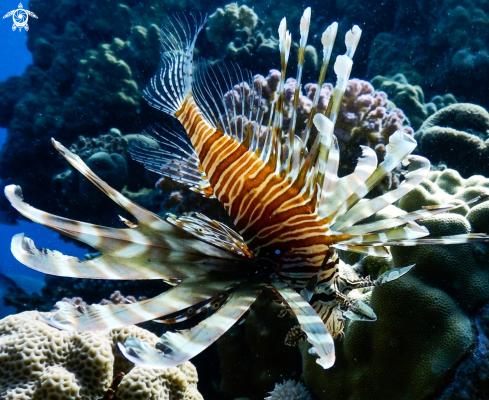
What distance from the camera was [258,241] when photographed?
1.60 meters

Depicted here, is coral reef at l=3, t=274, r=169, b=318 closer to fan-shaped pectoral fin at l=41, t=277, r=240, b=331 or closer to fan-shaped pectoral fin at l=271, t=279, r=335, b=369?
fan-shaped pectoral fin at l=41, t=277, r=240, b=331

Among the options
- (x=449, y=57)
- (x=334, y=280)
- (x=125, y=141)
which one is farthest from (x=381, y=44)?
(x=334, y=280)

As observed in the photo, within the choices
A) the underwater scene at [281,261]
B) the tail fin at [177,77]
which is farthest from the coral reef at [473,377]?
the tail fin at [177,77]

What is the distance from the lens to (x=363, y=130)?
13.5 ft

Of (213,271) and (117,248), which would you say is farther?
(213,271)

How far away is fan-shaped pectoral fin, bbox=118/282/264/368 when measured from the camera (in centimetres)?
87

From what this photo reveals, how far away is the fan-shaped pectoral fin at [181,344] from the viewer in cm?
87

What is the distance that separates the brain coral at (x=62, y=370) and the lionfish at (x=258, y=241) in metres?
0.71

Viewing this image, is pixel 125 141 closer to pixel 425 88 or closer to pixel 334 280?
pixel 334 280

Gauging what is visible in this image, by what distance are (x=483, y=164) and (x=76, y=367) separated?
5336 millimetres

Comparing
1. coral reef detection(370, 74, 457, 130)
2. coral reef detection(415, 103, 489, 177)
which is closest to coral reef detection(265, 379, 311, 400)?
coral reef detection(415, 103, 489, 177)

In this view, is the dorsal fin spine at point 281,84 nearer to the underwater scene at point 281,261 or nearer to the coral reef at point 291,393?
the underwater scene at point 281,261

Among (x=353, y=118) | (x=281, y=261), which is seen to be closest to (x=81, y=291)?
(x=353, y=118)

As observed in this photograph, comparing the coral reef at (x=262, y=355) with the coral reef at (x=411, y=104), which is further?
the coral reef at (x=411, y=104)
